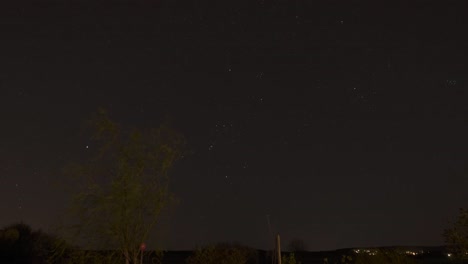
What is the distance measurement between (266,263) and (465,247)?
13.9 m

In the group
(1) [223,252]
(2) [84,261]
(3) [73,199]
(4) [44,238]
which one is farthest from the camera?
(4) [44,238]

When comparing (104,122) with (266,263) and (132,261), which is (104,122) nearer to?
(132,261)

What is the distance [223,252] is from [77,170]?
10.1 m

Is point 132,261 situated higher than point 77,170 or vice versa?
point 77,170

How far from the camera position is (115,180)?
416 inches

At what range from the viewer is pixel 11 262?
74.7 ft

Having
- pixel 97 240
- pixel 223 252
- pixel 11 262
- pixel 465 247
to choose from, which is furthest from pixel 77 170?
pixel 11 262

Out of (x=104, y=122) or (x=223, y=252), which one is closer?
(x=104, y=122)

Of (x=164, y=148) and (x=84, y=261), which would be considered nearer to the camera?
(x=164, y=148)

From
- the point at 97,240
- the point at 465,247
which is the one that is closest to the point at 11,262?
the point at 97,240

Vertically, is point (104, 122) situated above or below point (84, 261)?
above

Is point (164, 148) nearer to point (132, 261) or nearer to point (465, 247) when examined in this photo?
point (132, 261)

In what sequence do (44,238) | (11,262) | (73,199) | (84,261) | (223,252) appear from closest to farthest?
(73,199)
(84,261)
(223,252)
(11,262)
(44,238)

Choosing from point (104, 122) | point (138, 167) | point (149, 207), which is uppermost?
point (104, 122)
